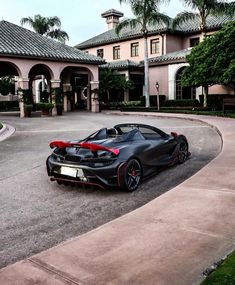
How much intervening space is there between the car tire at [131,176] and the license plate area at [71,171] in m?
0.82

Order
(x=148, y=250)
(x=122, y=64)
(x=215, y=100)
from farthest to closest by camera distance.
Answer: (x=122, y=64) → (x=215, y=100) → (x=148, y=250)

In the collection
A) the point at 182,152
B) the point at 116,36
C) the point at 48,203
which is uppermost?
the point at 116,36

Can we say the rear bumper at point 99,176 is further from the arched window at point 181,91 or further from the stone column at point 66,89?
the arched window at point 181,91

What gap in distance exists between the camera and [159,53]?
128 feet

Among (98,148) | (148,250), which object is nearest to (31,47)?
(98,148)

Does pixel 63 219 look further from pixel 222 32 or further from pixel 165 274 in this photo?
pixel 222 32

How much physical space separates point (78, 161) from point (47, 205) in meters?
1.03

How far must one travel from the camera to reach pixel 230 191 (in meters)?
6.43

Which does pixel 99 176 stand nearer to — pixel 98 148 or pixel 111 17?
pixel 98 148

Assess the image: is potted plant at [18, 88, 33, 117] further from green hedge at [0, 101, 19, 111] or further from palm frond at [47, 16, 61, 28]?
palm frond at [47, 16, 61, 28]

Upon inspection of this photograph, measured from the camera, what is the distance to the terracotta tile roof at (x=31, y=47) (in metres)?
27.8

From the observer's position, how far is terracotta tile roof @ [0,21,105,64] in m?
27.8

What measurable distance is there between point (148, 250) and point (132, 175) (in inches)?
117

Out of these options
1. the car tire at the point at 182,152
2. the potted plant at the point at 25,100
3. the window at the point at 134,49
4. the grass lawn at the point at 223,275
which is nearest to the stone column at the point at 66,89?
the potted plant at the point at 25,100
